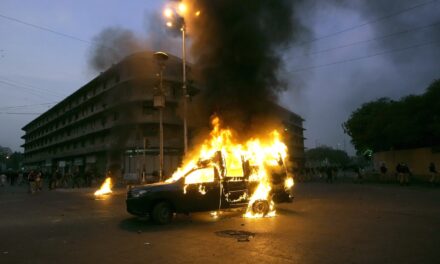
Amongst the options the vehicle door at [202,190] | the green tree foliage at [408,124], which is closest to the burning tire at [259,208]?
the vehicle door at [202,190]

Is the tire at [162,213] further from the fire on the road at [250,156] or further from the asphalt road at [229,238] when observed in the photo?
the fire on the road at [250,156]

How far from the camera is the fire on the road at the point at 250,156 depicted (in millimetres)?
11766

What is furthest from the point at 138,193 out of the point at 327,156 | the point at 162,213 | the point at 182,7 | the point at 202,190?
the point at 327,156

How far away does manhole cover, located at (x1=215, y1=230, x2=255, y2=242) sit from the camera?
812 centimetres

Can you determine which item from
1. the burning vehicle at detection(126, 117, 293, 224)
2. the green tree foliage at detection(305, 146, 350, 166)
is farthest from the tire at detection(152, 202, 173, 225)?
the green tree foliage at detection(305, 146, 350, 166)

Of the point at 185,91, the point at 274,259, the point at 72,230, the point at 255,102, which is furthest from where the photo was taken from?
the point at 185,91

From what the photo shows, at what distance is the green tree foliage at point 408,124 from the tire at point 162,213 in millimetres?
24261

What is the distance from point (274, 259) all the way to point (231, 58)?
970 cm

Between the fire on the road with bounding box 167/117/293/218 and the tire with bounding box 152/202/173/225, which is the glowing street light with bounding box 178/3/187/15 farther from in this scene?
the tire with bounding box 152/202/173/225

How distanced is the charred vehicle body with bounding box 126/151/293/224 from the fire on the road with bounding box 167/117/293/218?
0.09 meters

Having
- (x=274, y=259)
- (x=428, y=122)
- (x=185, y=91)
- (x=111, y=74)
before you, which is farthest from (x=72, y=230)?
(x=428, y=122)

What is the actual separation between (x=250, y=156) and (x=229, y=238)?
14.8ft

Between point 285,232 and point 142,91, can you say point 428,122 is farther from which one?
point 285,232

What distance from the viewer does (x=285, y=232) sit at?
879 centimetres
